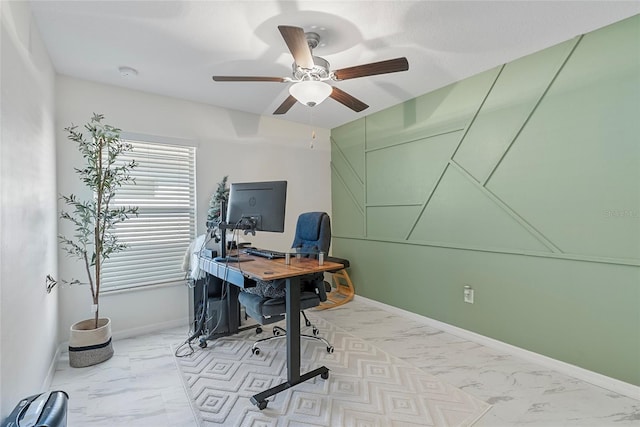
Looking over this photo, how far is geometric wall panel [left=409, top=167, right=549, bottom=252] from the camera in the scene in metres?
2.50

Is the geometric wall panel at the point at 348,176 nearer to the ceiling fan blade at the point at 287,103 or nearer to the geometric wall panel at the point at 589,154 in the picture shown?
the ceiling fan blade at the point at 287,103

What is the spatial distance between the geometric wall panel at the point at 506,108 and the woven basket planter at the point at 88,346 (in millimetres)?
3545

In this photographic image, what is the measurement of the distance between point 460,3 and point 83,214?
3160 mm

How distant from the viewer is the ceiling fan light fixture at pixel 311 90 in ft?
6.53

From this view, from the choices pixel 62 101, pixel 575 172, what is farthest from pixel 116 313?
pixel 575 172

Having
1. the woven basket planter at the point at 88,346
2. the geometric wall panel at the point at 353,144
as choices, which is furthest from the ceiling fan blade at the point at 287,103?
the woven basket planter at the point at 88,346

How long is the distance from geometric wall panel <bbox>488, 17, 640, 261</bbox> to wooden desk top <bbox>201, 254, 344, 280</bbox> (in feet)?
5.65

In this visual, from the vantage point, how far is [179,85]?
9.43 feet

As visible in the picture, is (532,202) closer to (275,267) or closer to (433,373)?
(433,373)

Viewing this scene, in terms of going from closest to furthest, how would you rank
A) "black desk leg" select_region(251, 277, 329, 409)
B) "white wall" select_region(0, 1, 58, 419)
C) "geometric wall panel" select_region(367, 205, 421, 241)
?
"white wall" select_region(0, 1, 58, 419), "black desk leg" select_region(251, 277, 329, 409), "geometric wall panel" select_region(367, 205, 421, 241)

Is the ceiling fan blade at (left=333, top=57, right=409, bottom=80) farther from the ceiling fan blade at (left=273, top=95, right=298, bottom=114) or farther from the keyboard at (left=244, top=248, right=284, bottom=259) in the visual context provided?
the keyboard at (left=244, top=248, right=284, bottom=259)

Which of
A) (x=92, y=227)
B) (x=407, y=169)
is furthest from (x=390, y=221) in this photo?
(x=92, y=227)

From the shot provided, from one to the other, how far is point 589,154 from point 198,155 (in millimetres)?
3534

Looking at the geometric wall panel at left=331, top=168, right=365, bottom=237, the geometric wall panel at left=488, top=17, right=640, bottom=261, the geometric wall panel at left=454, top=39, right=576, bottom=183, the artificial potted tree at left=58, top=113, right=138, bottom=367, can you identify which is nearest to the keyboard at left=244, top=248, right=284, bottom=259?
the artificial potted tree at left=58, top=113, right=138, bottom=367
